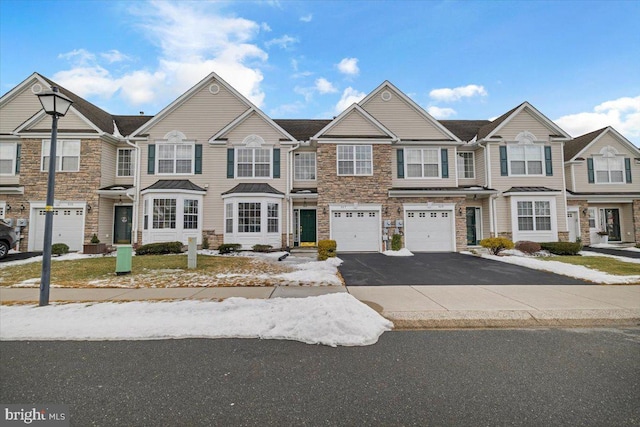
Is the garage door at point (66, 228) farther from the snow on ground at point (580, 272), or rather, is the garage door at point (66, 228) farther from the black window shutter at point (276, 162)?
the snow on ground at point (580, 272)

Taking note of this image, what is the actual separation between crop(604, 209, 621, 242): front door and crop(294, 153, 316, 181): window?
65.3ft

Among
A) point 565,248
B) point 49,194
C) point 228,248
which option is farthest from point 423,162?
point 49,194

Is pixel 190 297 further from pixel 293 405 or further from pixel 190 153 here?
pixel 190 153

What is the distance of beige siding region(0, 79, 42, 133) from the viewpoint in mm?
17578

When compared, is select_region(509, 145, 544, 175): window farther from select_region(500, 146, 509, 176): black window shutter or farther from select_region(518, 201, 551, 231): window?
select_region(518, 201, 551, 231): window

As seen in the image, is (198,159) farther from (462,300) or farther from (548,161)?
(548,161)

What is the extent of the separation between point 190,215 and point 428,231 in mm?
13362

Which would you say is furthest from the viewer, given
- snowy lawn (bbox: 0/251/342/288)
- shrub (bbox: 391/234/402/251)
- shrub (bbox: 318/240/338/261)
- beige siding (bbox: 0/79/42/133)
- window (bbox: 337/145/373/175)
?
beige siding (bbox: 0/79/42/133)

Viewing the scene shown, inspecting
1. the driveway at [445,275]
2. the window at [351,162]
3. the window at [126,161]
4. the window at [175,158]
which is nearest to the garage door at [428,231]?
the window at [351,162]

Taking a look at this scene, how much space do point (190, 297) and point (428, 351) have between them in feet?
16.1

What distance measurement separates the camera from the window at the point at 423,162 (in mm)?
17953

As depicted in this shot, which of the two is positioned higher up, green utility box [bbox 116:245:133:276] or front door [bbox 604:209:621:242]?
front door [bbox 604:209:621:242]

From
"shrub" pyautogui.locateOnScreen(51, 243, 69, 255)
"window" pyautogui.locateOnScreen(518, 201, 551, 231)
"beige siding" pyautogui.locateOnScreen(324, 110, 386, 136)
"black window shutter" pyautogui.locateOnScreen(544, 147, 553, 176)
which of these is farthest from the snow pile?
"shrub" pyautogui.locateOnScreen(51, 243, 69, 255)

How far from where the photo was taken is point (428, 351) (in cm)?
395
